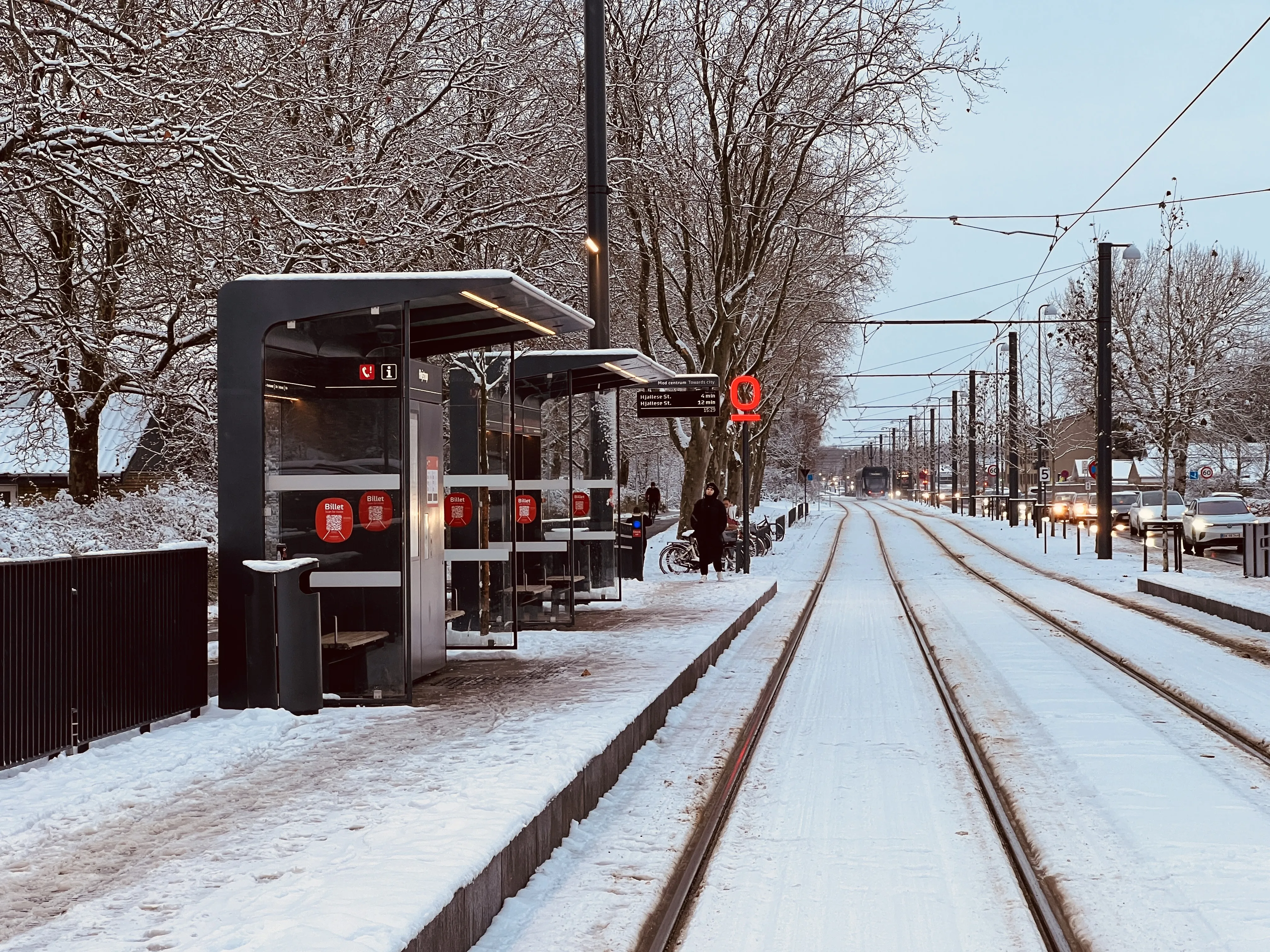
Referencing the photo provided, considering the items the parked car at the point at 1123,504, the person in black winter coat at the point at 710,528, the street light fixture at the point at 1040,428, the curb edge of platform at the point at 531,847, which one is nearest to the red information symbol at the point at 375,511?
the curb edge of platform at the point at 531,847

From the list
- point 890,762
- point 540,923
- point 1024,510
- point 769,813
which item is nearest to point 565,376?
point 890,762

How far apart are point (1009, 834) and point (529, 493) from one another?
986cm

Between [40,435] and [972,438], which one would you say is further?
[972,438]

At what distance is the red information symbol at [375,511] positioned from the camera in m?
9.80

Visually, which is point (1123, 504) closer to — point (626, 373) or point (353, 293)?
point (626, 373)

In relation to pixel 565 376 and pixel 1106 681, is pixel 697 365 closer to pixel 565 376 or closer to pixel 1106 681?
pixel 565 376

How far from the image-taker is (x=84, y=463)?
20266 mm

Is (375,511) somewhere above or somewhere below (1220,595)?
above

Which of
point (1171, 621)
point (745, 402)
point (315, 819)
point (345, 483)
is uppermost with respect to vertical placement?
point (745, 402)

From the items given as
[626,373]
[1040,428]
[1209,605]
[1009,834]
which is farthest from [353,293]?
[1040,428]

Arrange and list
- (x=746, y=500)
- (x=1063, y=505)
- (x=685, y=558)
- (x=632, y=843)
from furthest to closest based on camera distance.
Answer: (x=1063, y=505)
(x=685, y=558)
(x=746, y=500)
(x=632, y=843)

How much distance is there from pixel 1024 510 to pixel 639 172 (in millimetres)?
49483

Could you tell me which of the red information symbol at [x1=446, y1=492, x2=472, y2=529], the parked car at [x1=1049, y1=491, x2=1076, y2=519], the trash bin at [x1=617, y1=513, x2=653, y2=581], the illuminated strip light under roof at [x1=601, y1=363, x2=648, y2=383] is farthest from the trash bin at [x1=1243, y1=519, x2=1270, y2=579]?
the parked car at [x1=1049, y1=491, x2=1076, y2=519]

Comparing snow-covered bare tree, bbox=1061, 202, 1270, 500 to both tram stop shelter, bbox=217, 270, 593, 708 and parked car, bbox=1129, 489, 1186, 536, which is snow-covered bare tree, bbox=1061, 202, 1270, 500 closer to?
parked car, bbox=1129, 489, 1186, 536
